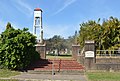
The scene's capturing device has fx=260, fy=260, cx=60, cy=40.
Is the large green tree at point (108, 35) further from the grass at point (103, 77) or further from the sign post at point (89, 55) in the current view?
the grass at point (103, 77)

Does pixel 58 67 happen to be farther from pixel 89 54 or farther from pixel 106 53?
pixel 106 53

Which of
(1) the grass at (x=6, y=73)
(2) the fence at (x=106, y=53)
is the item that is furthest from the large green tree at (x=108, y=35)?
(1) the grass at (x=6, y=73)

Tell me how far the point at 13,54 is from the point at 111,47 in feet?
50.4

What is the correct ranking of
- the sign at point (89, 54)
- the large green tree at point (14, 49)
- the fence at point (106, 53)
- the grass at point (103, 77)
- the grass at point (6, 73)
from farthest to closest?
the fence at point (106, 53), the sign at point (89, 54), the large green tree at point (14, 49), the grass at point (6, 73), the grass at point (103, 77)

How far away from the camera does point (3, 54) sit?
22547 millimetres

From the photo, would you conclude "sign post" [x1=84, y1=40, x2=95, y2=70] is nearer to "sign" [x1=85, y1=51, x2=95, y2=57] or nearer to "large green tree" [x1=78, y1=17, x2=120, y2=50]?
"sign" [x1=85, y1=51, x2=95, y2=57]

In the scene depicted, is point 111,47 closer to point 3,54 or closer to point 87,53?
point 87,53

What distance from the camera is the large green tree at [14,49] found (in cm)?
2214

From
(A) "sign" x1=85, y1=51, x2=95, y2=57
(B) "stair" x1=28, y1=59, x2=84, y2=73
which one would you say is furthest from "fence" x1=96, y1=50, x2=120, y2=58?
(B) "stair" x1=28, y1=59, x2=84, y2=73

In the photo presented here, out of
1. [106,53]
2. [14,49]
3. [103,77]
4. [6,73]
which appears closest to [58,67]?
[14,49]

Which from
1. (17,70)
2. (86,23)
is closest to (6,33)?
(17,70)

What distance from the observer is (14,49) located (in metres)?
22.1

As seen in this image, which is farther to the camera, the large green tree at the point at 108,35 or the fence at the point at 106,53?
the large green tree at the point at 108,35

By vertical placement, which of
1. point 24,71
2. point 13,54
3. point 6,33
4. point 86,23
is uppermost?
point 86,23
